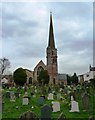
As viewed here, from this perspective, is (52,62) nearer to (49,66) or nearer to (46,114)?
(49,66)

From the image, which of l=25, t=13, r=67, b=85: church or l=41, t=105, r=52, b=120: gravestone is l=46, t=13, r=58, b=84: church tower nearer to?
l=25, t=13, r=67, b=85: church

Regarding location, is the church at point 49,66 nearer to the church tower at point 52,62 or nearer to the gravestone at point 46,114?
the church tower at point 52,62

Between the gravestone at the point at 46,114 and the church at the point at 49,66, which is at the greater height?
the church at the point at 49,66

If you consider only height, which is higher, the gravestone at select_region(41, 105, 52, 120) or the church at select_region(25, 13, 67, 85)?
the church at select_region(25, 13, 67, 85)

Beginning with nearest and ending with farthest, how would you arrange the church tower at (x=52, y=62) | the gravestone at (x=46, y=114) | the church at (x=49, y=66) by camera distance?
1. the gravestone at (x=46, y=114)
2. the church tower at (x=52, y=62)
3. the church at (x=49, y=66)

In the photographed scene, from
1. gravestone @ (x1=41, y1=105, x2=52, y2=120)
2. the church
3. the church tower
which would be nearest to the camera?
gravestone @ (x1=41, y1=105, x2=52, y2=120)

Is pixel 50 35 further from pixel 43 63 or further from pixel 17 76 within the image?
pixel 17 76

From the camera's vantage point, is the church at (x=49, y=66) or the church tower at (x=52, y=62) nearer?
the church tower at (x=52, y=62)

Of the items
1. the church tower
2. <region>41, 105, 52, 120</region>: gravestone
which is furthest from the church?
<region>41, 105, 52, 120</region>: gravestone

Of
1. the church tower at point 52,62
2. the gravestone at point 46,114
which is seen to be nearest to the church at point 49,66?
the church tower at point 52,62

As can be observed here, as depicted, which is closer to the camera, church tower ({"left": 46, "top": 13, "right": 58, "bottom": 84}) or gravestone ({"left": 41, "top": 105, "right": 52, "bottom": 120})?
gravestone ({"left": 41, "top": 105, "right": 52, "bottom": 120})

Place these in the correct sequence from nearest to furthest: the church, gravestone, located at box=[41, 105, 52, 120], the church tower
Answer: gravestone, located at box=[41, 105, 52, 120], the church tower, the church

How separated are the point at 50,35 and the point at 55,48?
4912 millimetres

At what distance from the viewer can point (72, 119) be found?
39.1 feet
